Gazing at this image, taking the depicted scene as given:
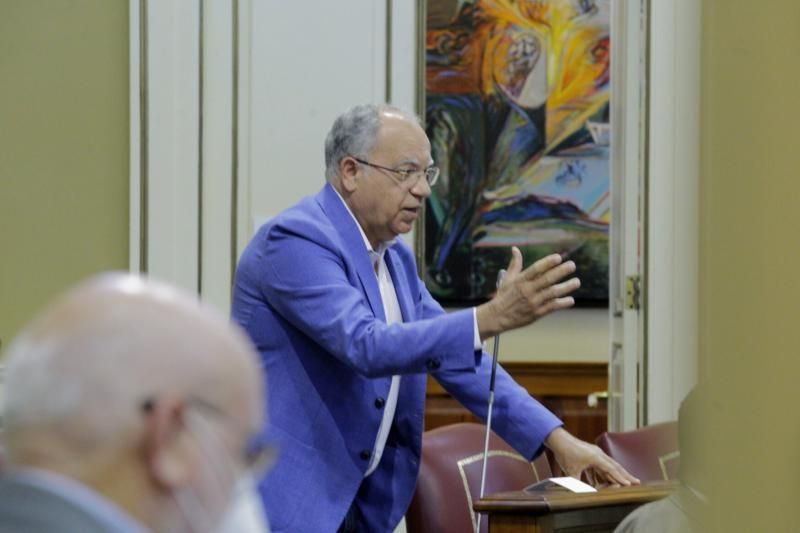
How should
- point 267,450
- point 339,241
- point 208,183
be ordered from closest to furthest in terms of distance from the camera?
point 267,450 → point 339,241 → point 208,183

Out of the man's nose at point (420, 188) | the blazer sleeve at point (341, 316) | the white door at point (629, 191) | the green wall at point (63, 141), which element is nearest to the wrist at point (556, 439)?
the blazer sleeve at point (341, 316)

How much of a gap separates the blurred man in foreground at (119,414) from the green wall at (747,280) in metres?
0.34

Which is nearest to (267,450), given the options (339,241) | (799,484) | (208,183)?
(799,484)

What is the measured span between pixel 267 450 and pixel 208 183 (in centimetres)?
585

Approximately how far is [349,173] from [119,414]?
119 inches

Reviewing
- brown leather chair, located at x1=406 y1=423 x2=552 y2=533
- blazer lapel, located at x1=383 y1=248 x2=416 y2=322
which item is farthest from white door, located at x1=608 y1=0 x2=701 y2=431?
blazer lapel, located at x1=383 y1=248 x2=416 y2=322

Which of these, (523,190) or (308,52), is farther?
(523,190)

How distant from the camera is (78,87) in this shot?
6867 millimetres

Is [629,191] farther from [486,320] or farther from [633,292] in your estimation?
[486,320]

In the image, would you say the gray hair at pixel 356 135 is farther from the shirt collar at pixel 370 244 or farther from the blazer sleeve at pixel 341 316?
the blazer sleeve at pixel 341 316

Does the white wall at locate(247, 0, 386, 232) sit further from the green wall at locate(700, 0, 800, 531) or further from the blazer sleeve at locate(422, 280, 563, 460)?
the green wall at locate(700, 0, 800, 531)

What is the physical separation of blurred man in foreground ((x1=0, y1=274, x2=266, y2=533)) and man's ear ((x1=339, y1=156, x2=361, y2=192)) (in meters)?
2.91

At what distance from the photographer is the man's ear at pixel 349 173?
3914 mm

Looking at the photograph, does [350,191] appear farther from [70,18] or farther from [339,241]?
[70,18]
